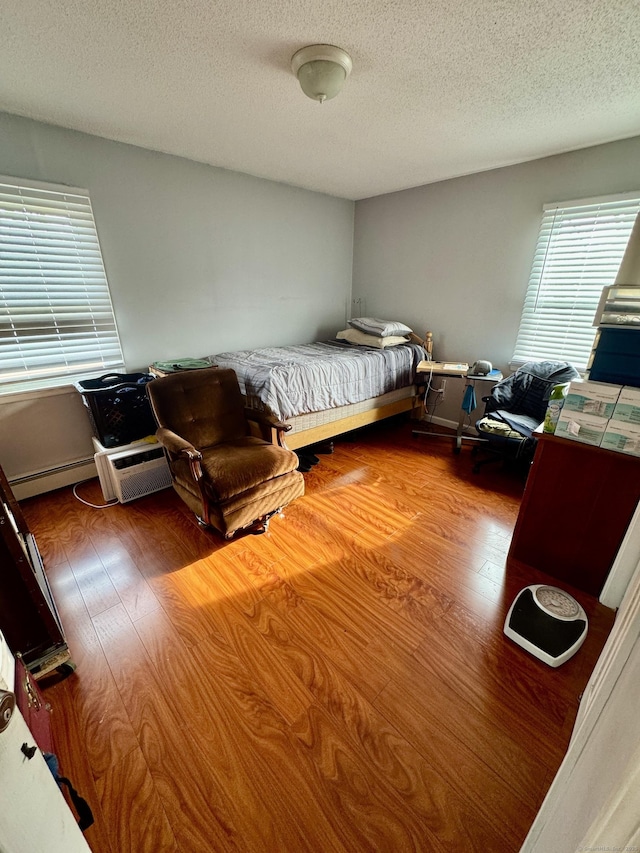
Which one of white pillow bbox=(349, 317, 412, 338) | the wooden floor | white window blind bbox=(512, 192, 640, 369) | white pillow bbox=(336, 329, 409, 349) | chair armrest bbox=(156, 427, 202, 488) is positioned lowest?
the wooden floor

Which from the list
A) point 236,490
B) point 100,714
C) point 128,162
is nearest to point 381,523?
point 236,490

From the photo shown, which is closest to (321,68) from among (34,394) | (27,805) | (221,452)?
(221,452)

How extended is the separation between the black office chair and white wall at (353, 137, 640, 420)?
1.37ft

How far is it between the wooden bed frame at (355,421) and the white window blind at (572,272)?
3.29 ft

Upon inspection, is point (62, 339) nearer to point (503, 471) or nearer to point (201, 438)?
point (201, 438)

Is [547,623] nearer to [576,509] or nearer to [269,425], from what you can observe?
[576,509]

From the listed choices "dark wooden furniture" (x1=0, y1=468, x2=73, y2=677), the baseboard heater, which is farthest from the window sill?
"dark wooden furniture" (x1=0, y1=468, x2=73, y2=677)

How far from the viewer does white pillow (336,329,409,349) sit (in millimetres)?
3486

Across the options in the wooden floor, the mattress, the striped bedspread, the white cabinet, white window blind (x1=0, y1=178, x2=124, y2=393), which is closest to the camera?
the white cabinet

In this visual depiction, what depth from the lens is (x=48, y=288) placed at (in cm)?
233

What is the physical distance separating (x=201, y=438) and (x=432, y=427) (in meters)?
2.55

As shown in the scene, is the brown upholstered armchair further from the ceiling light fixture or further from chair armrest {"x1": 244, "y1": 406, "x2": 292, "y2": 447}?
the ceiling light fixture

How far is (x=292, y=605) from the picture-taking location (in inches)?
64.9

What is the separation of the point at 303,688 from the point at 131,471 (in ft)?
5.85
